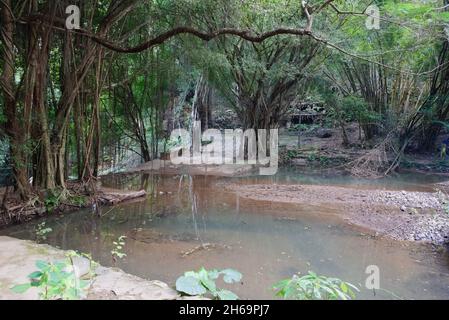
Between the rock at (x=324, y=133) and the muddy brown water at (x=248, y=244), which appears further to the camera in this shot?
the rock at (x=324, y=133)

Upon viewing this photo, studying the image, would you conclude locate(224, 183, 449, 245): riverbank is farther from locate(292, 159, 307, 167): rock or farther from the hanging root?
locate(292, 159, 307, 167): rock

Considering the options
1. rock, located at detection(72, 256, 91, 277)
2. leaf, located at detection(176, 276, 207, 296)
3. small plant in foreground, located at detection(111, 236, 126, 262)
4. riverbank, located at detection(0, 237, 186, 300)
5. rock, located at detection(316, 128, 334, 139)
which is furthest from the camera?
rock, located at detection(316, 128, 334, 139)

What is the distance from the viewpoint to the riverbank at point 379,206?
5.65 meters

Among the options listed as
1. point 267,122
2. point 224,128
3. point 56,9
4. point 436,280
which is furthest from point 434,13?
point 224,128

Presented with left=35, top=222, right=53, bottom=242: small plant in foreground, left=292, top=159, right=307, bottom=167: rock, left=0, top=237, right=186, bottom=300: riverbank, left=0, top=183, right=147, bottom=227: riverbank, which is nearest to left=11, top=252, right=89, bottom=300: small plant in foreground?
left=0, top=237, right=186, bottom=300: riverbank

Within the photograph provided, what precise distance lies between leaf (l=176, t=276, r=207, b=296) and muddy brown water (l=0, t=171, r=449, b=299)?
3.36 ft

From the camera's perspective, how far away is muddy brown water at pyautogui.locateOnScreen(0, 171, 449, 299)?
4.14m

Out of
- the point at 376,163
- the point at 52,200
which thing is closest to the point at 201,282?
the point at 52,200

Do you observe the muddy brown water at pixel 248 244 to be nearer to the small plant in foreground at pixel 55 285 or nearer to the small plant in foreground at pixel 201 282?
the small plant in foreground at pixel 201 282

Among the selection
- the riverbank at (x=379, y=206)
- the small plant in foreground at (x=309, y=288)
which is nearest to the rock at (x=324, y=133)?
the riverbank at (x=379, y=206)

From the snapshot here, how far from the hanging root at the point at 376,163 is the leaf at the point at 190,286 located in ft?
29.0

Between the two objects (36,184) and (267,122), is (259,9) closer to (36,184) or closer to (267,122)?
(267,122)

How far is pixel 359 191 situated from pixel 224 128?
10.1 meters

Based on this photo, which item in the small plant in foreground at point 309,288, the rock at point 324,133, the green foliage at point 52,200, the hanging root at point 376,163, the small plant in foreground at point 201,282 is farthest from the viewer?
the rock at point 324,133
